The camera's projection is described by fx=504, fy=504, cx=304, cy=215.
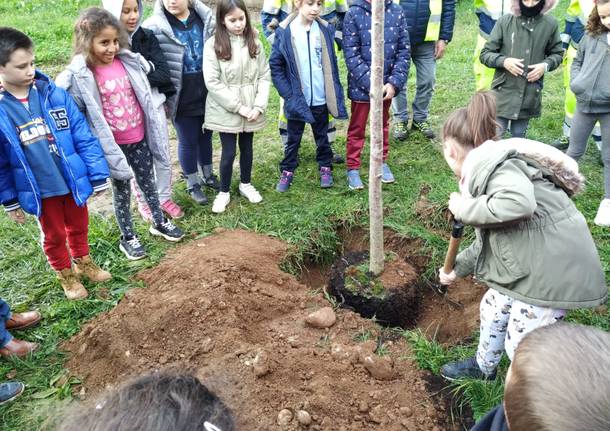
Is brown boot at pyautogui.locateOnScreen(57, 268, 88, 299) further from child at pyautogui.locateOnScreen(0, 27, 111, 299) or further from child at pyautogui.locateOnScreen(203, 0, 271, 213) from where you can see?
child at pyautogui.locateOnScreen(203, 0, 271, 213)

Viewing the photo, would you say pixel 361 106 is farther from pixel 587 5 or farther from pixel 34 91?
pixel 34 91

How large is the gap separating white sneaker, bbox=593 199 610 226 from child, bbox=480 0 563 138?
102 centimetres

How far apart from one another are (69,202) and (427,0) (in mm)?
3915

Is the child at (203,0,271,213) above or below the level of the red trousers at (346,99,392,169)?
above

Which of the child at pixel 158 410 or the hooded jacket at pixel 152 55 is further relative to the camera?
the hooded jacket at pixel 152 55

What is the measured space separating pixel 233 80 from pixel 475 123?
2444mm

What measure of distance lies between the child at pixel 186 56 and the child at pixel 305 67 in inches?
24.1

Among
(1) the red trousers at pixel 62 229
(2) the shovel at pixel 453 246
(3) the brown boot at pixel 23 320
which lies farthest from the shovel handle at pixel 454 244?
(3) the brown boot at pixel 23 320

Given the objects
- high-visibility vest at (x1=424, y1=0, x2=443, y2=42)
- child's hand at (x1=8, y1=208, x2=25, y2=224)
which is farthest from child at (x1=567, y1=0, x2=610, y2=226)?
child's hand at (x1=8, y1=208, x2=25, y2=224)

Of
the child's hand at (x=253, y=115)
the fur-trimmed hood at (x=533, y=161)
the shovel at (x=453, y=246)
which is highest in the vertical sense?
the fur-trimmed hood at (x=533, y=161)

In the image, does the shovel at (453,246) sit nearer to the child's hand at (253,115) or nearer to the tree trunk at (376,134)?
the tree trunk at (376,134)

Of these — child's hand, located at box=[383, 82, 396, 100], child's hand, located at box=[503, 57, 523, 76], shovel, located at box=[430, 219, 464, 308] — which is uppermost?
child's hand, located at box=[503, 57, 523, 76]

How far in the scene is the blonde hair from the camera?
0.97 metres

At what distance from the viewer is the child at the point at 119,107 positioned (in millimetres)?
3215
